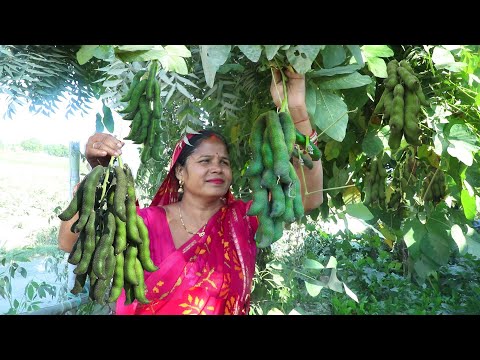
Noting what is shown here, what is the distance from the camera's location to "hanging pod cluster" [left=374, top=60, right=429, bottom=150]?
138cm

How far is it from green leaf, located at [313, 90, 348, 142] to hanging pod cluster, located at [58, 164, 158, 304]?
0.45 metres

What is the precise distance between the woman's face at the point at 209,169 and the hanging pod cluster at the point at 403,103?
508mm

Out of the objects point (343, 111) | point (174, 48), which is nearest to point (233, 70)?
point (343, 111)

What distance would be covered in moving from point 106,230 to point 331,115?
1.85ft

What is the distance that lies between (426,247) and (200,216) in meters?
0.75

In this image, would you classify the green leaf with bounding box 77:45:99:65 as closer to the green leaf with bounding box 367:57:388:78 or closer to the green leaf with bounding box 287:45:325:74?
the green leaf with bounding box 287:45:325:74

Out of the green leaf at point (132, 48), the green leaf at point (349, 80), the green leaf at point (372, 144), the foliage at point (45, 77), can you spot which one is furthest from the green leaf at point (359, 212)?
the foliage at point (45, 77)

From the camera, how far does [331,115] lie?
1.25 meters

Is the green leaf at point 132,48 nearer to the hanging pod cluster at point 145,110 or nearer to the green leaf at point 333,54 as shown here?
the hanging pod cluster at point 145,110

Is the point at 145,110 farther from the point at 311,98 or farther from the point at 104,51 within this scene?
the point at 311,98

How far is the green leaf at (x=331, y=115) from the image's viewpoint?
1230 mm

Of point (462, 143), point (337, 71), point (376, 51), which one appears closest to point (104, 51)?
point (337, 71)

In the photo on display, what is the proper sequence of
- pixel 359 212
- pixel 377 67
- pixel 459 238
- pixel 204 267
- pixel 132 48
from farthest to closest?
pixel 459 238, pixel 204 267, pixel 359 212, pixel 377 67, pixel 132 48

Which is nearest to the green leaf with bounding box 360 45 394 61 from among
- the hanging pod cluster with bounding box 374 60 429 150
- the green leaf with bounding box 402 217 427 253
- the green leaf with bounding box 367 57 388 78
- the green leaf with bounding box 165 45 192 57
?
the green leaf with bounding box 367 57 388 78
